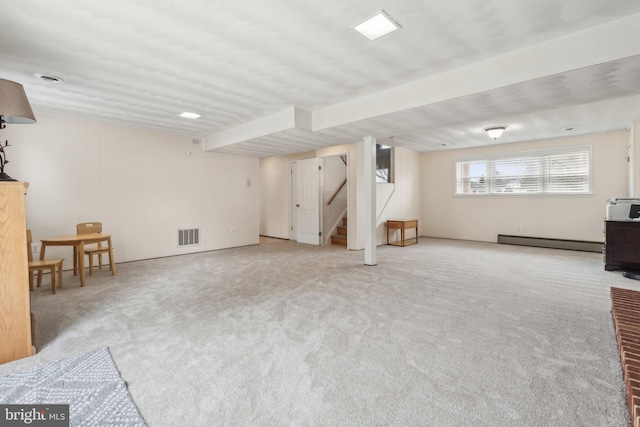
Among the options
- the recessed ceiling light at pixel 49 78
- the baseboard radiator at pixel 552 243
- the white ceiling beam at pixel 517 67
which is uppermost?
the recessed ceiling light at pixel 49 78

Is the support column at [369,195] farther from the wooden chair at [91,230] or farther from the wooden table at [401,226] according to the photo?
the wooden chair at [91,230]

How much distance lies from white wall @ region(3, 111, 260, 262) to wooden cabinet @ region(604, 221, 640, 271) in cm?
690

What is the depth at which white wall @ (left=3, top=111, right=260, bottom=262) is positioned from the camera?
465 centimetres

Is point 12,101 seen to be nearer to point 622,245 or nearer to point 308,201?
point 308,201

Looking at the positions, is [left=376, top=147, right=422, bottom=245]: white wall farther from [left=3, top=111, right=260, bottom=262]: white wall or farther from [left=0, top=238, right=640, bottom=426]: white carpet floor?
[left=3, top=111, right=260, bottom=262]: white wall

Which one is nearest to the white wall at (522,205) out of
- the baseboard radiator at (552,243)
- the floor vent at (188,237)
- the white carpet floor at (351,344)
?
the baseboard radiator at (552,243)

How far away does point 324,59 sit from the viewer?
9.91ft

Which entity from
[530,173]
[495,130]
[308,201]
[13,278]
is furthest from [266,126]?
[530,173]

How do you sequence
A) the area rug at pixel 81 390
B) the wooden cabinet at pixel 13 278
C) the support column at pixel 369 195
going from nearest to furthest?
the area rug at pixel 81 390 < the wooden cabinet at pixel 13 278 < the support column at pixel 369 195

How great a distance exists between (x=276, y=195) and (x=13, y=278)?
263 inches

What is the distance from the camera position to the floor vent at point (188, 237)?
633 centimetres

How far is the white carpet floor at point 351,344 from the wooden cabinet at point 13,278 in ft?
0.44

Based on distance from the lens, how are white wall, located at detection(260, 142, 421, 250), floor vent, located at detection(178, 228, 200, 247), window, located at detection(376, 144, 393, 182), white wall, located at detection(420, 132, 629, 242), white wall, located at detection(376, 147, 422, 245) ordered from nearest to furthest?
white wall, located at detection(420, 132, 629, 242) < floor vent, located at detection(178, 228, 200, 247) < white wall, located at detection(260, 142, 421, 250) < white wall, located at detection(376, 147, 422, 245) < window, located at detection(376, 144, 393, 182)

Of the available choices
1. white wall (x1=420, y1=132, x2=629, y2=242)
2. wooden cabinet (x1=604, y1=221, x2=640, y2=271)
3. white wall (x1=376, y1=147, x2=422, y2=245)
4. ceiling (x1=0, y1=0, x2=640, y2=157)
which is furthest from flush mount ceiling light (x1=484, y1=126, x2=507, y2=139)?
white wall (x1=376, y1=147, x2=422, y2=245)
